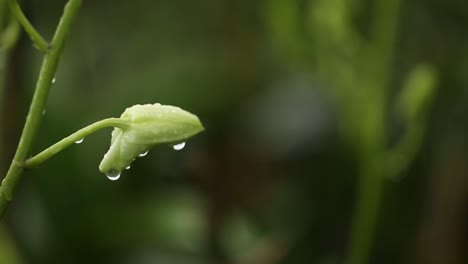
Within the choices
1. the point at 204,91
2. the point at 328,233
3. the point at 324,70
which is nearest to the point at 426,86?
the point at 324,70

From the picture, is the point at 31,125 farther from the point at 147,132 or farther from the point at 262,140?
the point at 262,140

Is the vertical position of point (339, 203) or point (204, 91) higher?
point (204, 91)

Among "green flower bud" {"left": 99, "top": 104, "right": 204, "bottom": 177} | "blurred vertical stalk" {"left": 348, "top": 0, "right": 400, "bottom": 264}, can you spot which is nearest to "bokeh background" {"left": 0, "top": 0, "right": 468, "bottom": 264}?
"blurred vertical stalk" {"left": 348, "top": 0, "right": 400, "bottom": 264}

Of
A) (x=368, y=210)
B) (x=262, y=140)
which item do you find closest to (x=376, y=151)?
(x=368, y=210)

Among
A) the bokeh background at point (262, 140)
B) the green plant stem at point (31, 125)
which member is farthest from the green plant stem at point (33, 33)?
the bokeh background at point (262, 140)

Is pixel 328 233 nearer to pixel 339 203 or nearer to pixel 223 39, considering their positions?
pixel 339 203
